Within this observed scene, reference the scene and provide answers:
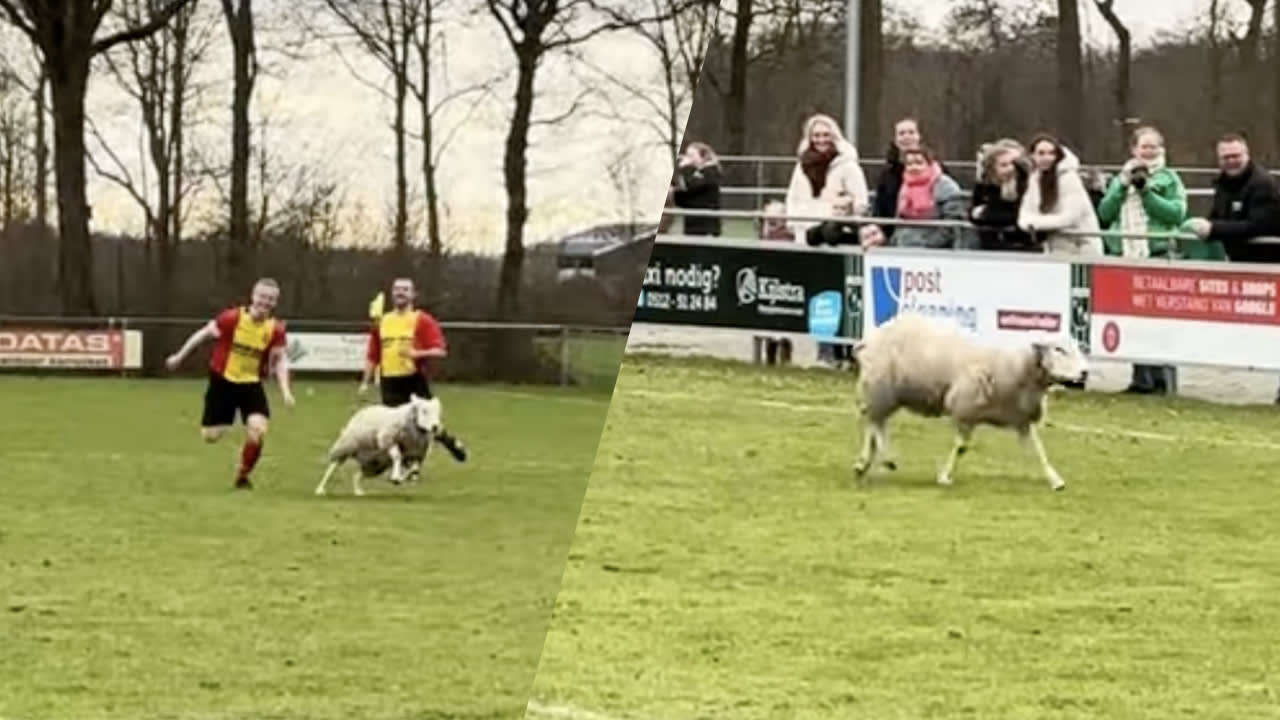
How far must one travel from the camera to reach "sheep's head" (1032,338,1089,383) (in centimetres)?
442

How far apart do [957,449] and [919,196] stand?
4.03ft

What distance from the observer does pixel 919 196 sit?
553 cm

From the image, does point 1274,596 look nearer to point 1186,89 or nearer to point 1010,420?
point 1010,420

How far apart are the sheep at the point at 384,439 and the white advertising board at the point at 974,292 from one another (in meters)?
4.93

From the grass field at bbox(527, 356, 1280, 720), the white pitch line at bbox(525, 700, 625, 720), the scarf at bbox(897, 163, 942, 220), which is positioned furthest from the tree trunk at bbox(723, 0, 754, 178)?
the scarf at bbox(897, 163, 942, 220)

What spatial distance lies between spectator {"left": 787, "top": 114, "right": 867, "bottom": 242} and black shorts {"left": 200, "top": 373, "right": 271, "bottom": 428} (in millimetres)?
607

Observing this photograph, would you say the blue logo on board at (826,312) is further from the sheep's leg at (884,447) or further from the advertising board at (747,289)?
the sheep's leg at (884,447)

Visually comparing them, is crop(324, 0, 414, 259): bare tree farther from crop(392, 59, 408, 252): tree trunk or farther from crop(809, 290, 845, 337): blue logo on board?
crop(809, 290, 845, 337): blue logo on board

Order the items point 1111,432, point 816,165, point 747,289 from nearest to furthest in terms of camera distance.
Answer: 1. point 816,165
2. point 747,289
3. point 1111,432

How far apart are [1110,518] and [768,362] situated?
37.3 inches

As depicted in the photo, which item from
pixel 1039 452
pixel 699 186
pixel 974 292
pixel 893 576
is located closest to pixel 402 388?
pixel 699 186

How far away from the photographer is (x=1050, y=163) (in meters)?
5.77

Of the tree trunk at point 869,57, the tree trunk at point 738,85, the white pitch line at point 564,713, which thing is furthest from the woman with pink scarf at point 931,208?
the tree trunk at point 738,85

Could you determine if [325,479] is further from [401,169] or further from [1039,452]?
[1039,452]
